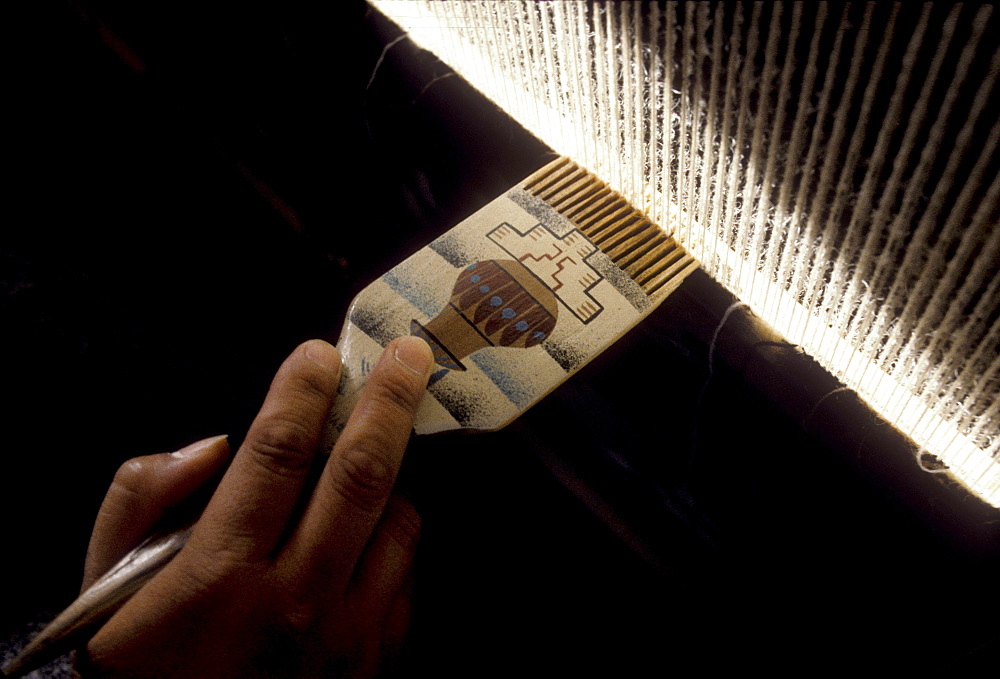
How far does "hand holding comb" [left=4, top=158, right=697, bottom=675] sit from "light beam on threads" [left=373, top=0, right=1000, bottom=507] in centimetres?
7

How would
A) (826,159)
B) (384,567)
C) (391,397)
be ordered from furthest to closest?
(384,567) < (391,397) < (826,159)

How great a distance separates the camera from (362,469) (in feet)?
2.68

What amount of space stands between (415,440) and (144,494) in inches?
20.4

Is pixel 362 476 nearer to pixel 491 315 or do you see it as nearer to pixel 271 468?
pixel 271 468

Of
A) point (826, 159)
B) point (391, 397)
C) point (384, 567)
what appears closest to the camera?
point (826, 159)

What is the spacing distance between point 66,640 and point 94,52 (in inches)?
81.1

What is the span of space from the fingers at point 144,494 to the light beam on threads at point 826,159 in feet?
2.79

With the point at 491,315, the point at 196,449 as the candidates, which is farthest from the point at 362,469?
the point at 196,449

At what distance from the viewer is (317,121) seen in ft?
5.12

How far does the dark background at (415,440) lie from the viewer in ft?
2.98

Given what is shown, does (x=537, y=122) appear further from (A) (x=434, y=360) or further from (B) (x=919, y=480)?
(B) (x=919, y=480)

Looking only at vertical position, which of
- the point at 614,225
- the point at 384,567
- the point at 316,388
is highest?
the point at 614,225

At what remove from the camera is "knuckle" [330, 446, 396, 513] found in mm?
812

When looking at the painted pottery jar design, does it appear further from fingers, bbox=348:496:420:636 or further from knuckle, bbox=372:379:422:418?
fingers, bbox=348:496:420:636
